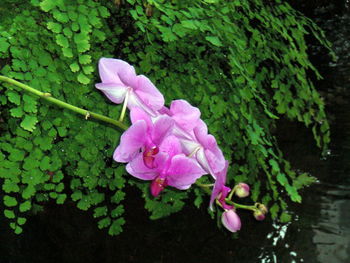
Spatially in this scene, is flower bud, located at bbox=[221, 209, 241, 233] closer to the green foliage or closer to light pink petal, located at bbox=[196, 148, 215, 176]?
light pink petal, located at bbox=[196, 148, 215, 176]

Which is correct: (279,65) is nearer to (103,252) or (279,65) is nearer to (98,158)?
(98,158)

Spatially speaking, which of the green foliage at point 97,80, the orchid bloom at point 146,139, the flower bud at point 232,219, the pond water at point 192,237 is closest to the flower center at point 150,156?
the orchid bloom at point 146,139

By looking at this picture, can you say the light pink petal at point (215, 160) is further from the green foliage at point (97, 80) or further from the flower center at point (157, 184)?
the green foliage at point (97, 80)

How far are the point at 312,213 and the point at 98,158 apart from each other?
4.62 feet

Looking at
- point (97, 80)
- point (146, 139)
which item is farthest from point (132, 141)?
point (97, 80)

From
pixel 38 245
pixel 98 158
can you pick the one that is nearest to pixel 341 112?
pixel 38 245

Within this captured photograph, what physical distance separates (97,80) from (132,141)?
0.84 metres

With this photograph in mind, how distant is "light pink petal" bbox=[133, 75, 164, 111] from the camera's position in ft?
1.47

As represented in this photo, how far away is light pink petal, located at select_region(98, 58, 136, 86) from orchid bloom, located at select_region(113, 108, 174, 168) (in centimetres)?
6

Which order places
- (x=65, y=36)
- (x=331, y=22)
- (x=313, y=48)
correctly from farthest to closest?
(x=331, y=22) < (x=313, y=48) < (x=65, y=36)

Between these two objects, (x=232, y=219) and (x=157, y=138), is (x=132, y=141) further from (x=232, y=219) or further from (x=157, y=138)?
(x=232, y=219)

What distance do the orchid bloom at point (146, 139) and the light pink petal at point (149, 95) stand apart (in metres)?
0.03

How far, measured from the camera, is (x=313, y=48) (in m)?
4.02

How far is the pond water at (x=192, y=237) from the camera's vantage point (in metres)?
1.98
